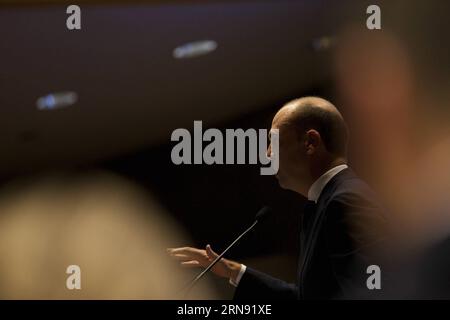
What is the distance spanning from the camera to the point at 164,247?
211 centimetres

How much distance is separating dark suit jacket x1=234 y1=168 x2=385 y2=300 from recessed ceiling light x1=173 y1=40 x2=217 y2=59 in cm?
73

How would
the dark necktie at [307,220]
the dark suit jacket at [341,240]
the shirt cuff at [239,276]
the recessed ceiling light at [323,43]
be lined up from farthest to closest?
the recessed ceiling light at [323,43] < the shirt cuff at [239,276] < the dark necktie at [307,220] < the dark suit jacket at [341,240]

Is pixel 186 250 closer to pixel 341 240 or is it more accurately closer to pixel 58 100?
pixel 341 240

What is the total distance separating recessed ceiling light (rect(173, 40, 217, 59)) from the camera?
7.11ft

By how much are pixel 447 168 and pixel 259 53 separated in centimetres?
78

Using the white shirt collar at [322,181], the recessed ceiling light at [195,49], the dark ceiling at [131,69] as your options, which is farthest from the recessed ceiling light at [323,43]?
the white shirt collar at [322,181]

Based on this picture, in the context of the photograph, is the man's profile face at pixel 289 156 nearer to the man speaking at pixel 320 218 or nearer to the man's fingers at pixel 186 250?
the man speaking at pixel 320 218

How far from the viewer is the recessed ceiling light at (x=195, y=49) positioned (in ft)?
7.11

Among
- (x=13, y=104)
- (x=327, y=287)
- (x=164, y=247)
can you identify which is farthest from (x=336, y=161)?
(x=13, y=104)

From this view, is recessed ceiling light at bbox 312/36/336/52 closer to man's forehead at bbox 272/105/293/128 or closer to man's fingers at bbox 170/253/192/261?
man's forehead at bbox 272/105/293/128

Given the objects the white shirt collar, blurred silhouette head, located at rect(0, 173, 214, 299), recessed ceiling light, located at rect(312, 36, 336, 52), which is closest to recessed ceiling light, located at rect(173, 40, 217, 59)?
recessed ceiling light, located at rect(312, 36, 336, 52)

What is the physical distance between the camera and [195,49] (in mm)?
2178
